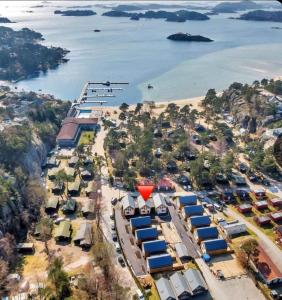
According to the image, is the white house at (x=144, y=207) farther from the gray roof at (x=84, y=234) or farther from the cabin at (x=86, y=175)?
the cabin at (x=86, y=175)

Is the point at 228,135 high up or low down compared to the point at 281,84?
down

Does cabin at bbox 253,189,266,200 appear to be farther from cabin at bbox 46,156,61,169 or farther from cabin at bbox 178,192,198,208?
cabin at bbox 46,156,61,169

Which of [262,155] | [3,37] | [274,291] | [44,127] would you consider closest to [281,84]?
[262,155]

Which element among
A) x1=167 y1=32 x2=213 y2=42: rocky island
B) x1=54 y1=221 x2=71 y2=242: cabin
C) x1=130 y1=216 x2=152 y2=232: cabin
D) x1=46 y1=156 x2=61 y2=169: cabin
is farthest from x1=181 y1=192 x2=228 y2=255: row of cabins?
x1=167 y1=32 x2=213 y2=42: rocky island

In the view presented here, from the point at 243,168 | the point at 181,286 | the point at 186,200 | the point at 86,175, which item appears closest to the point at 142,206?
the point at 186,200

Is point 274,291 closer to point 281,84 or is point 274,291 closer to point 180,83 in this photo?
point 281,84

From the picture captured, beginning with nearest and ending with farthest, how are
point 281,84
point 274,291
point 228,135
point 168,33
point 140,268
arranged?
point 274,291, point 140,268, point 228,135, point 281,84, point 168,33

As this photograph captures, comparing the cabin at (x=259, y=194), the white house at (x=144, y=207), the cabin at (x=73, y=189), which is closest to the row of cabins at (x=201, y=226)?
the white house at (x=144, y=207)

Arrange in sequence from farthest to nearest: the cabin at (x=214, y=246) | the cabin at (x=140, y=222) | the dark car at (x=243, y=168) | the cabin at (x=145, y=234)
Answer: the dark car at (x=243, y=168) → the cabin at (x=140, y=222) → the cabin at (x=145, y=234) → the cabin at (x=214, y=246)

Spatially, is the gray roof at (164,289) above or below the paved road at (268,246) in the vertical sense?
above
